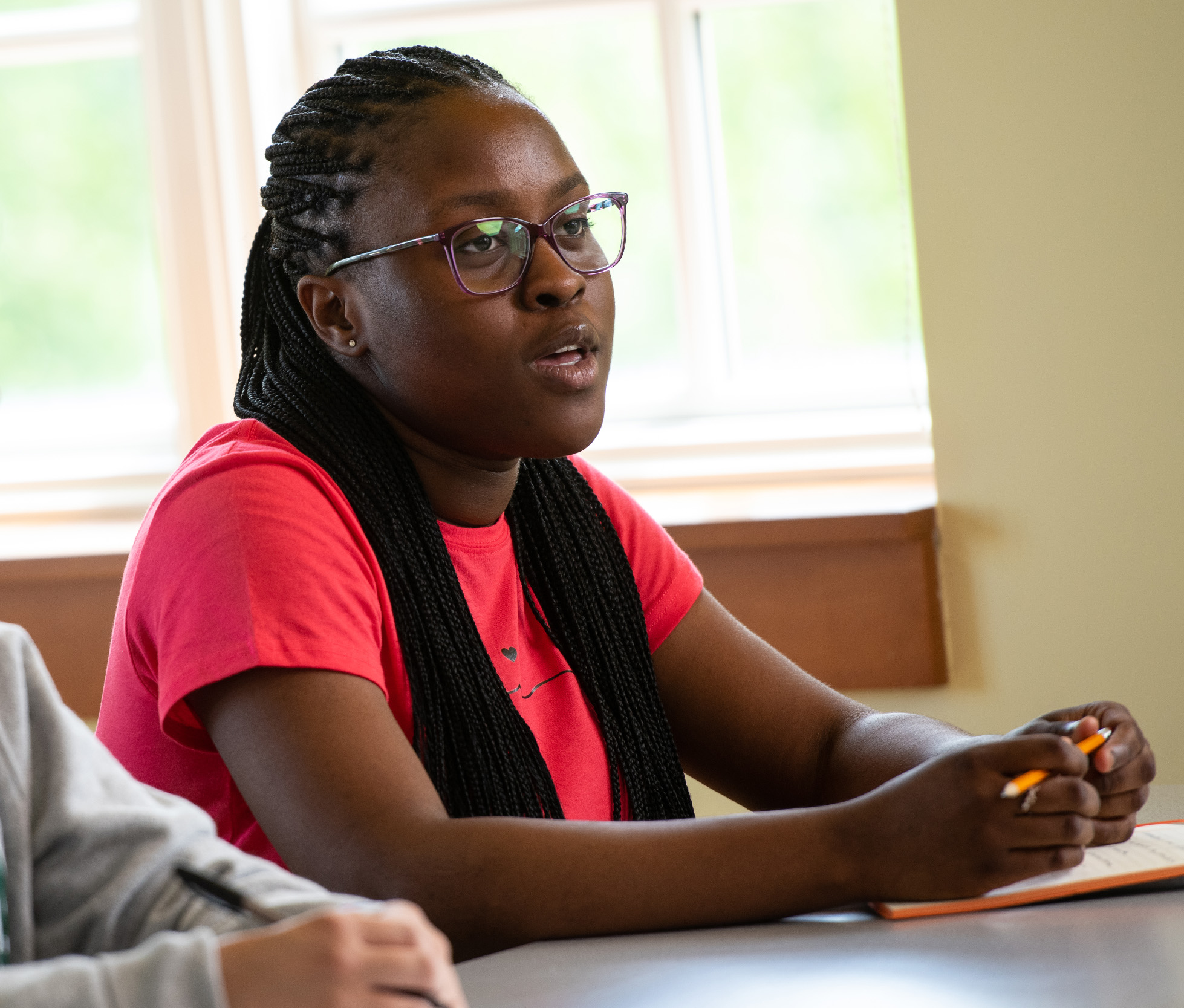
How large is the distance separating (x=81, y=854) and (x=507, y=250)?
0.67 m

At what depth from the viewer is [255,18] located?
240cm

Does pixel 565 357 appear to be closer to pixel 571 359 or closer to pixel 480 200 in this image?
pixel 571 359

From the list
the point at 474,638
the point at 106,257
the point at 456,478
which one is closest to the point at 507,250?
the point at 456,478

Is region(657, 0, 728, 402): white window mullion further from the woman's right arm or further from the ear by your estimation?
the woman's right arm

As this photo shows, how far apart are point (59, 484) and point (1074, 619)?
177cm

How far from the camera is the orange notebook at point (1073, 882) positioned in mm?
970

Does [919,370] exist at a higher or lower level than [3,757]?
higher

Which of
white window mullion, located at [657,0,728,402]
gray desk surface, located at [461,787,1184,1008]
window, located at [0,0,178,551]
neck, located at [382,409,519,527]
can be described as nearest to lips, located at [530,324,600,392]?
neck, located at [382,409,519,527]

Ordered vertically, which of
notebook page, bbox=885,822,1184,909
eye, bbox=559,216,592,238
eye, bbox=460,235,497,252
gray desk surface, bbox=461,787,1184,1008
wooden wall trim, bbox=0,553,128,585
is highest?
eye, bbox=559,216,592,238

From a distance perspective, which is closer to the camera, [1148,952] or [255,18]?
[1148,952]

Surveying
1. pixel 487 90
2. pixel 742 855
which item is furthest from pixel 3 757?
pixel 487 90

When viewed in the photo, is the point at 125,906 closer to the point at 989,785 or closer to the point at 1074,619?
the point at 989,785

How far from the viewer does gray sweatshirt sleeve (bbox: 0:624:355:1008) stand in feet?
2.61

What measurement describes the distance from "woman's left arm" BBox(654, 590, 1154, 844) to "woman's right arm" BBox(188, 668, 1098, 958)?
0.27 meters
